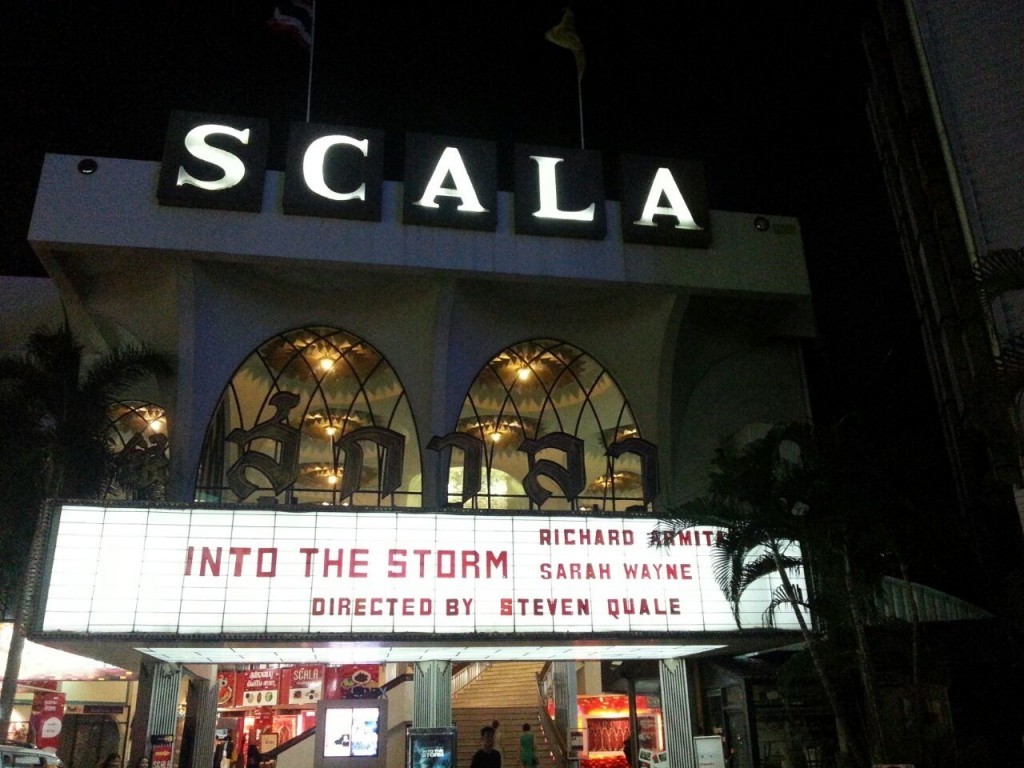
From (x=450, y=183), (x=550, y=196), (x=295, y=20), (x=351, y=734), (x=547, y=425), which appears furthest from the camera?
(x=547, y=425)

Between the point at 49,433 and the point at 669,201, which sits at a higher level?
the point at 669,201

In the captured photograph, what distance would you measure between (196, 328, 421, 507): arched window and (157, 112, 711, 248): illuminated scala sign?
3.28 m

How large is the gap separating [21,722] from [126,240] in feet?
51.6

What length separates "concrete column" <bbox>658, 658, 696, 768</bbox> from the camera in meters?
17.2

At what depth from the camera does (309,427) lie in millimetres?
26609

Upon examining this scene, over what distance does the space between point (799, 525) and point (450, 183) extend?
31.9 ft

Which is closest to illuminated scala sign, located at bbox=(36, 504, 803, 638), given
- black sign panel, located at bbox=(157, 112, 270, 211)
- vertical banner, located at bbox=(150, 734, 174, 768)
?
vertical banner, located at bbox=(150, 734, 174, 768)

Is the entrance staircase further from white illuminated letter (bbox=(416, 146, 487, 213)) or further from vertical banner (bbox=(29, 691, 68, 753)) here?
white illuminated letter (bbox=(416, 146, 487, 213))

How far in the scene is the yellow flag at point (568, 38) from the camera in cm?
2108

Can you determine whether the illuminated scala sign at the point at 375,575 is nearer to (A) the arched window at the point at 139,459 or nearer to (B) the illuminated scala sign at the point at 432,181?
(A) the arched window at the point at 139,459

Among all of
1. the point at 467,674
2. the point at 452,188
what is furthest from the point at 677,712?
the point at 467,674

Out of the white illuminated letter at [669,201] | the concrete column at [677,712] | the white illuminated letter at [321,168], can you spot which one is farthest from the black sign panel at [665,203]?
the concrete column at [677,712]

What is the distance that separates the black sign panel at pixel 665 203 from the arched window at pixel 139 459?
10.7 metres

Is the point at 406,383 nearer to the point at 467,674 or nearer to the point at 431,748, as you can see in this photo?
the point at 431,748
